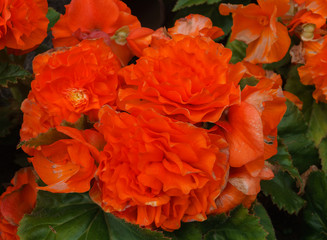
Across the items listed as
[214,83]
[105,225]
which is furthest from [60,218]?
[214,83]

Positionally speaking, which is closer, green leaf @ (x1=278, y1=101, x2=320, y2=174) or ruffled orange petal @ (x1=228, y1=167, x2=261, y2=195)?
ruffled orange petal @ (x1=228, y1=167, x2=261, y2=195)

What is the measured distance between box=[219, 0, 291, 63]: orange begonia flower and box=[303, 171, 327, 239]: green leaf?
0.92 ft

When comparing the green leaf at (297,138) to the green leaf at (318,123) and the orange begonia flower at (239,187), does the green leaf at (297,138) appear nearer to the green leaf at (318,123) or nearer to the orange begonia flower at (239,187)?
the green leaf at (318,123)

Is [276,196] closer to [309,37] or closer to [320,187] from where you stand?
[320,187]

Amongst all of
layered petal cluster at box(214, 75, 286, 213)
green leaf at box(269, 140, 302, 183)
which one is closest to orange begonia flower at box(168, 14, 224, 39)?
layered petal cluster at box(214, 75, 286, 213)

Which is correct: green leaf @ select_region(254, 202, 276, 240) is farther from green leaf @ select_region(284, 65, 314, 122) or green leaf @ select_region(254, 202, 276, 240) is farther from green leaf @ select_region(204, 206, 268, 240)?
green leaf @ select_region(284, 65, 314, 122)

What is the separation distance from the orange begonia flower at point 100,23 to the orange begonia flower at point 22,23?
0.25 ft

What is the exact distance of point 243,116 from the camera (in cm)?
48

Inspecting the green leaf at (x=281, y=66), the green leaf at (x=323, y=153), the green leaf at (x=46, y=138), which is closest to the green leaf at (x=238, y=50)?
the green leaf at (x=281, y=66)

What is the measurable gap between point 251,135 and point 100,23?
0.32 metres

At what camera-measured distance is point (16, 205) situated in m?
0.74

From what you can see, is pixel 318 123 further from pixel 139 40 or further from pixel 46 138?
pixel 46 138

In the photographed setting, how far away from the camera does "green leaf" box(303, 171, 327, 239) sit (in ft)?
2.71

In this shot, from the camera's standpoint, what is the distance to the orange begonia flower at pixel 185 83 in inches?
18.4
